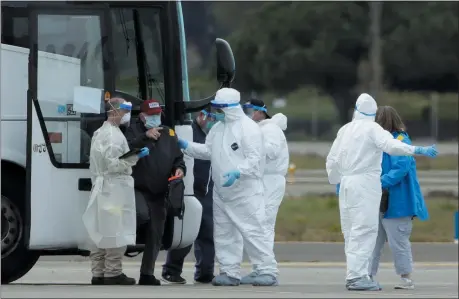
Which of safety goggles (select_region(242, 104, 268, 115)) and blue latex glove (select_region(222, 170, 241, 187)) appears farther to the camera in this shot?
safety goggles (select_region(242, 104, 268, 115))

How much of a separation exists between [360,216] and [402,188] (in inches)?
30.7

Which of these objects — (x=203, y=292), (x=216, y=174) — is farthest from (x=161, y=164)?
(x=203, y=292)

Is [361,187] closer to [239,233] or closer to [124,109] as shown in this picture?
[239,233]

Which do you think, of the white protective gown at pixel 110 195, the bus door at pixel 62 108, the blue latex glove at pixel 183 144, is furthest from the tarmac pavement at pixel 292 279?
the blue latex glove at pixel 183 144

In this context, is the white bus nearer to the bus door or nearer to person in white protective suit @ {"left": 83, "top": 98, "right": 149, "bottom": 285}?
the bus door

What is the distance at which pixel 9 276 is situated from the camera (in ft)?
41.2

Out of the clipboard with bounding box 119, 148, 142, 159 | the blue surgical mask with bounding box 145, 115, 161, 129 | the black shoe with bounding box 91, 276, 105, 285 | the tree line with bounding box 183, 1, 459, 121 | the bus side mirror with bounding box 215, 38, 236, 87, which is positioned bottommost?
the black shoe with bounding box 91, 276, 105, 285

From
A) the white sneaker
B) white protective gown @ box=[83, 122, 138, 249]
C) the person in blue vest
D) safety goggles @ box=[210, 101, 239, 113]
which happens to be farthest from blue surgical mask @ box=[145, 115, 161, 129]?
the white sneaker

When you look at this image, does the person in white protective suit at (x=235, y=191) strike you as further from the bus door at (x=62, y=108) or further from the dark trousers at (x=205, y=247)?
the bus door at (x=62, y=108)

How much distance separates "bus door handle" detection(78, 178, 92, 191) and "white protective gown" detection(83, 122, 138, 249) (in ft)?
0.85

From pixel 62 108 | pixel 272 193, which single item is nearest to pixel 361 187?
pixel 272 193

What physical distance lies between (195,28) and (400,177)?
2.45m

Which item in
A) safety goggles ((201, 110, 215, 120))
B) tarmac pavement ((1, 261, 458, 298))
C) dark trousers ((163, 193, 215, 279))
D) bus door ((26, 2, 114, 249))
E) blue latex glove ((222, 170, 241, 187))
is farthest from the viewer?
dark trousers ((163, 193, 215, 279))

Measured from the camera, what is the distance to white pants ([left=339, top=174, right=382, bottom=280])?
1207 cm
